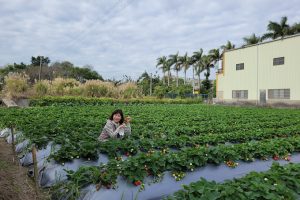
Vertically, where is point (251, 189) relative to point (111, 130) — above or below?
below

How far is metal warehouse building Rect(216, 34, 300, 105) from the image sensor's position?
23219mm

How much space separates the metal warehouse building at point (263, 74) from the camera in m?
23.2

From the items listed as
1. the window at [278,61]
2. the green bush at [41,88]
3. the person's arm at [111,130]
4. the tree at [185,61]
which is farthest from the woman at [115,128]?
the tree at [185,61]

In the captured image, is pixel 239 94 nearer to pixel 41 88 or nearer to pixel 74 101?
pixel 74 101

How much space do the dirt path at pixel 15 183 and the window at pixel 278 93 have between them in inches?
878

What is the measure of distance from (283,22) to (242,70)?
38.0 feet

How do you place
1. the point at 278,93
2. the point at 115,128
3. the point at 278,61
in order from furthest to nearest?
1. the point at 278,93
2. the point at 278,61
3. the point at 115,128

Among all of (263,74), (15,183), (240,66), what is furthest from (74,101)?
(240,66)

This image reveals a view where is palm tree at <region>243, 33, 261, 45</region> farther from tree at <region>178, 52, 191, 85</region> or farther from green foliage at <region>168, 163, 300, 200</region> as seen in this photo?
green foliage at <region>168, 163, 300, 200</region>

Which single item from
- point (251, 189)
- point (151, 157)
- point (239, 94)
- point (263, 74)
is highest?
point (263, 74)

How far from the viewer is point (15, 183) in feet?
15.4

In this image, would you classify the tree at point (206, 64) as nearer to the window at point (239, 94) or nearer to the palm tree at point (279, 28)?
the palm tree at point (279, 28)

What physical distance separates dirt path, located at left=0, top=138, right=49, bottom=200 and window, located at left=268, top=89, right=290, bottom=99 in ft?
73.1

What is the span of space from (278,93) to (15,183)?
23.6 meters
